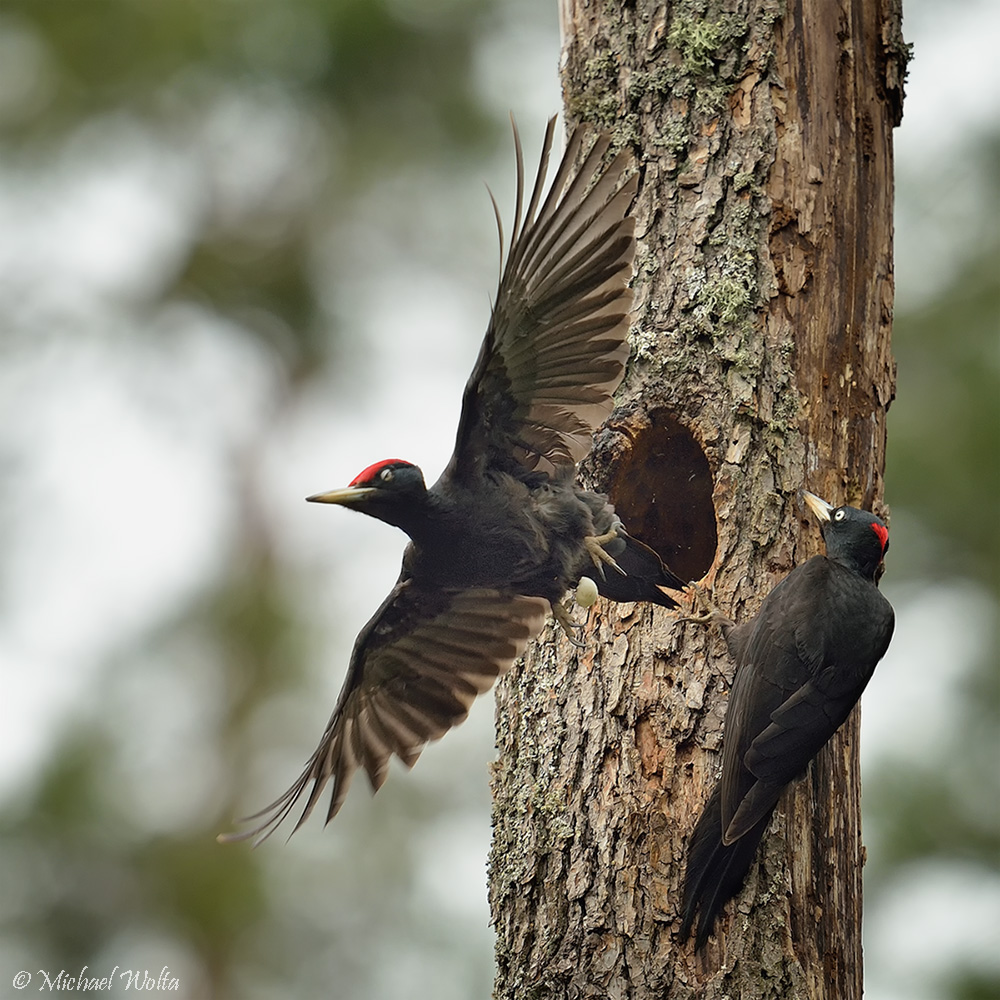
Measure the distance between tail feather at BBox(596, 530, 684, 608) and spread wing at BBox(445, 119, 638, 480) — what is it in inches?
12.3

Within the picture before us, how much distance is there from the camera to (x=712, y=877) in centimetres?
269

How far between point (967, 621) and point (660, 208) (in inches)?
128

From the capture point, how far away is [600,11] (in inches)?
138

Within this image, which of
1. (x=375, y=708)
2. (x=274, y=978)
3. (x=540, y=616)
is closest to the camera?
(x=540, y=616)

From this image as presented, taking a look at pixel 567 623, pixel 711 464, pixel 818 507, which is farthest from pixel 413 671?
pixel 818 507

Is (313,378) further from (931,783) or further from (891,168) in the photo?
(891,168)

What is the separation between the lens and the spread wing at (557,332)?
2752 millimetres

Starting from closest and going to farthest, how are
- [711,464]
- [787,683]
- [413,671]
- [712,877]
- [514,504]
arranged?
1. [712,877]
2. [787,683]
3. [514,504]
4. [711,464]
5. [413,671]

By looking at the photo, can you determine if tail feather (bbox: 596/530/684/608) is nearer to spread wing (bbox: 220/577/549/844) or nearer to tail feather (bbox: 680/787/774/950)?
spread wing (bbox: 220/577/549/844)

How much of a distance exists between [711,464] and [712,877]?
1038mm

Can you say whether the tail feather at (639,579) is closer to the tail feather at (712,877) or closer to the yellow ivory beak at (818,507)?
the yellow ivory beak at (818,507)

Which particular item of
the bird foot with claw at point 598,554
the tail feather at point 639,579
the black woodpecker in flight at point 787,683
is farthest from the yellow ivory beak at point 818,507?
the bird foot with claw at point 598,554

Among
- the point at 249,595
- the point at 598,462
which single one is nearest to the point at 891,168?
the point at 598,462

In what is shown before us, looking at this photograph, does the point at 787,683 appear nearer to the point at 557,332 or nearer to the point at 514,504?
the point at 514,504
